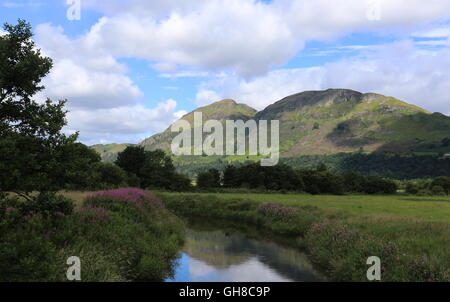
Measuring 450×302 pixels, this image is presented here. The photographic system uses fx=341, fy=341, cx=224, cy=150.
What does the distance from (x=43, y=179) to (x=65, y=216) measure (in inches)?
184

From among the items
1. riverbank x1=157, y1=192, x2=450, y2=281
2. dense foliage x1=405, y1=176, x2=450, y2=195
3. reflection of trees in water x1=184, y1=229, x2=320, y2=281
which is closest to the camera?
riverbank x1=157, y1=192, x2=450, y2=281

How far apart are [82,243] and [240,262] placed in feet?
44.6

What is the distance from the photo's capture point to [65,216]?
18719 mm

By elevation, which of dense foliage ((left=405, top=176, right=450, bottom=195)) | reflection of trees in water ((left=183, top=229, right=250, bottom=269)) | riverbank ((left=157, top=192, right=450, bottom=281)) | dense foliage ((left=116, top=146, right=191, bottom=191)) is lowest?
reflection of trees in water ((left=183, top=229, right=250, bottom=269))

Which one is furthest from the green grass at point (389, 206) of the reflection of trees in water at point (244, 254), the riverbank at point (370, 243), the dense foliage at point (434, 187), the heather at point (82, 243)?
the dense foliage at point (434, 187)

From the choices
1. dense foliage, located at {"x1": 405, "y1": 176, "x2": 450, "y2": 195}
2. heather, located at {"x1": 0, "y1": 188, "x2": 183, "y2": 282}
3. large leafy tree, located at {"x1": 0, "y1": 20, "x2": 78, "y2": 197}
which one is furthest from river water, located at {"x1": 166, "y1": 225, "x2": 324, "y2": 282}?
dense foliage, located at {"x1": 405, "y1": 176, "x2": 450, "y2": 195}

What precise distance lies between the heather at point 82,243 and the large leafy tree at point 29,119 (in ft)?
5.40

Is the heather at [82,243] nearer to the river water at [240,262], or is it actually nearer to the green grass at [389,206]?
the river water at [240,262]

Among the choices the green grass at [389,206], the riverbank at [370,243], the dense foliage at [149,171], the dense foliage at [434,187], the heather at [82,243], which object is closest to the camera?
the heather at [82,243]

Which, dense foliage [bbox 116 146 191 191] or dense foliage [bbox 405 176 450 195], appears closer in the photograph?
dense foliage [bbox 116 146 191 191]

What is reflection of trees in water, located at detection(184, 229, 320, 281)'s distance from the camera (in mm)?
24750

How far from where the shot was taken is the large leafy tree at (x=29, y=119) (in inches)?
568

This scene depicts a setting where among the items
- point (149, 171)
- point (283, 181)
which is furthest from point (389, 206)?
point (149, 171)

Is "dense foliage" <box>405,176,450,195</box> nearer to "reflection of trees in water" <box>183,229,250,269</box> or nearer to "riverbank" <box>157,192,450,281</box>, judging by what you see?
"riverbank" <box>157,192,450,281</box>
